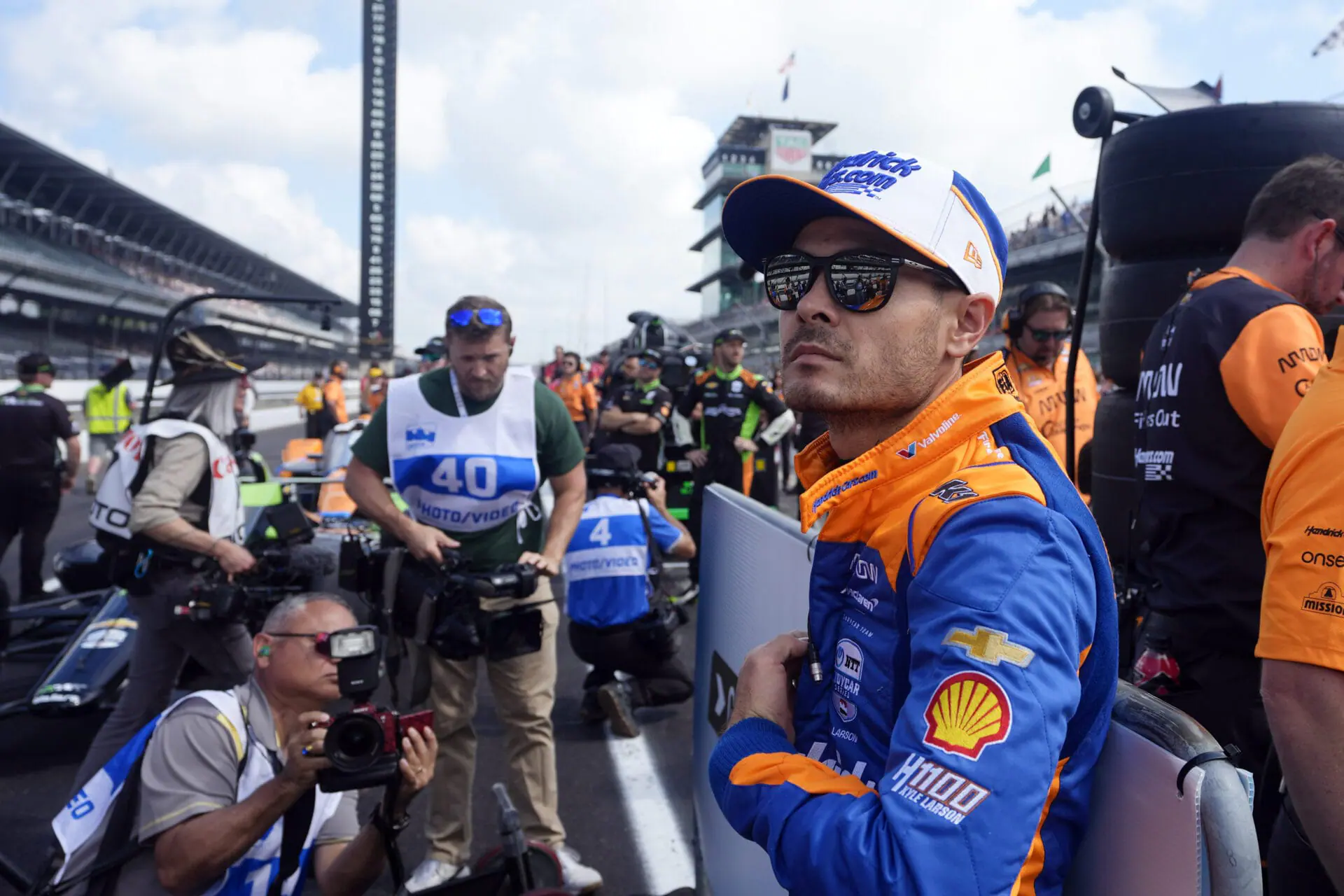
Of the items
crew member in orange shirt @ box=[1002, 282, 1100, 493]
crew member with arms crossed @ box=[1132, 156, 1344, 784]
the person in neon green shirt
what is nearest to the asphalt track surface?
crew member with arms crossed @ box=[1132, 156, 1344, 784]

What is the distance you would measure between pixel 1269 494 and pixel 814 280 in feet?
2.78

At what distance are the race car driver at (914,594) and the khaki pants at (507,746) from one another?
2.18 meters

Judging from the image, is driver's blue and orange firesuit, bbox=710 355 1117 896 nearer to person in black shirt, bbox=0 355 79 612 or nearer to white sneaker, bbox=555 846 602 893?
white sneaker, bbox=555 846 602 893

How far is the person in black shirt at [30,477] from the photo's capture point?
21.6 ft

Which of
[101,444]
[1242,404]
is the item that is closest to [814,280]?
[1242,404]

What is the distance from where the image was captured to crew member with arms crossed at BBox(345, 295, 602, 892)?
3.30m

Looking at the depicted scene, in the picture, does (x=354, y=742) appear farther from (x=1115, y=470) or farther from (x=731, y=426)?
(x=731, y=426)

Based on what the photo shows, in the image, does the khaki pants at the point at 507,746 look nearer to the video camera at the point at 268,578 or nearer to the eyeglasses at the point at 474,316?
the video camera at the point at 268,578

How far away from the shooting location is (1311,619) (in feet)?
4.33

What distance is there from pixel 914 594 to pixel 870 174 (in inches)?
24.4

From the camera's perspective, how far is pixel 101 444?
11.4 m

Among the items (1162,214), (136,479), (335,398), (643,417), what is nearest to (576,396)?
(335,398)

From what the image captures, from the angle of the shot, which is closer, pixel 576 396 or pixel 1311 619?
pixel 1311 619

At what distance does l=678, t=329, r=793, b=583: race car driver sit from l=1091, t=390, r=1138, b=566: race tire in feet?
14.6
